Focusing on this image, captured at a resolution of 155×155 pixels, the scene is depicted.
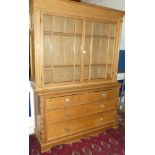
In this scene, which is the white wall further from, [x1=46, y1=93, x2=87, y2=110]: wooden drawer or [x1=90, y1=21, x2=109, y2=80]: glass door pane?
[x1=46, y1=93, x2=87, y2=110]: wooden drawer

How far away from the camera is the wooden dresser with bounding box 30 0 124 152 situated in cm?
203

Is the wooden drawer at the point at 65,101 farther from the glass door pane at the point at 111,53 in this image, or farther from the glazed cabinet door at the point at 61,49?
the glass door pane at the point at 111,53

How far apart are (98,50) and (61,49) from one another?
66cm

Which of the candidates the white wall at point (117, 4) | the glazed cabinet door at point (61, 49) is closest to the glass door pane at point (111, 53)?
the glazed cabinet door at point (61, 49)

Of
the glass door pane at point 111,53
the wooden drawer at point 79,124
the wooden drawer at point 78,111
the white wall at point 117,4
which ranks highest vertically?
the white wall at point 117,4

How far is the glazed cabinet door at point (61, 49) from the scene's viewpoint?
2.11 m

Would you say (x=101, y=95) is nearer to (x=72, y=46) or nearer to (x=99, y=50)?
(x=99, y=50)

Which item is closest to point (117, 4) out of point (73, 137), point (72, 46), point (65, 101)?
point (72, 46)

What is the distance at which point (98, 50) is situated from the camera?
2572 mm

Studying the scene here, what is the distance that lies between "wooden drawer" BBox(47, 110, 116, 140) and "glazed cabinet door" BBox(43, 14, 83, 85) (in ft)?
2.01
